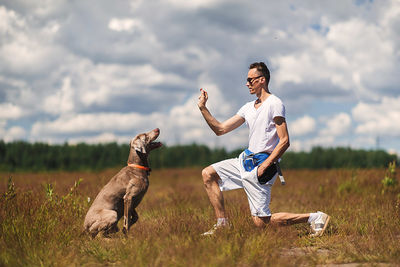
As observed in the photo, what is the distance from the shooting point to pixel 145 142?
19.0 ft

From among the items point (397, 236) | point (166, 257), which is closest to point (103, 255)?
point (166, 257)

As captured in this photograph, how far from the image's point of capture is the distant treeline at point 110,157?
31500mm

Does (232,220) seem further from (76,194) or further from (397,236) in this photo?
(76,194)

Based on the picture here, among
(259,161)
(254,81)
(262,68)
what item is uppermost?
(262,68)

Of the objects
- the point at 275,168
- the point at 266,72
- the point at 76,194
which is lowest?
the point at 76,194

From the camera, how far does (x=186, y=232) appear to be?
447 cm

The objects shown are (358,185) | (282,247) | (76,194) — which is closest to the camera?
(282,247)

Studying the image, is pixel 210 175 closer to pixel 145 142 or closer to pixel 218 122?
pixel 218 122

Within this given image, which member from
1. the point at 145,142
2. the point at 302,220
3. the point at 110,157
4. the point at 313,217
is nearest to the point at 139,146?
the point at 145,142

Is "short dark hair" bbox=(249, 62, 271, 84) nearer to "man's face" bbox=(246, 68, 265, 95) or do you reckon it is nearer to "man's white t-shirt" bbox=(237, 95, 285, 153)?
"man's face" bbox=(246, 68, 265, 95)

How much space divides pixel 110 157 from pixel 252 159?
29710mm

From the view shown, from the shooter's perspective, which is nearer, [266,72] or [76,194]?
[266,72]

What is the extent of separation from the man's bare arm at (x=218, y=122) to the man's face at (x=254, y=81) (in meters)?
0.56

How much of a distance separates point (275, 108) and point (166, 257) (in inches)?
93.2
